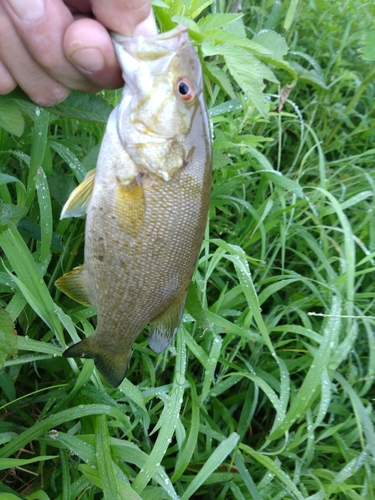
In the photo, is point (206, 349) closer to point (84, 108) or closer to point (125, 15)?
point (84, 108)

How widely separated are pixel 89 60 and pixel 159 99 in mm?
225

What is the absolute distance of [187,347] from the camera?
83.0 inches

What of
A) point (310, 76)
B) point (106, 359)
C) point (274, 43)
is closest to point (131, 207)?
point (106, 359)

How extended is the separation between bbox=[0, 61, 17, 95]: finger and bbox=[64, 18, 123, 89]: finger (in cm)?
22

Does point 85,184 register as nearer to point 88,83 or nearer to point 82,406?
point 88,83

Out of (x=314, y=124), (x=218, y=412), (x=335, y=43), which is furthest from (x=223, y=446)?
(x=335, y=43)

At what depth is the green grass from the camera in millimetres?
1585

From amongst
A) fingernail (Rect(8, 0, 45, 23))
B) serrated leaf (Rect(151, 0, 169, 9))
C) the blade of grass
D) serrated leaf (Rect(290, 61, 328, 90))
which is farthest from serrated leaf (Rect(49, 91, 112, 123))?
serrated leaf (Rect(290, 61, 328, 90))

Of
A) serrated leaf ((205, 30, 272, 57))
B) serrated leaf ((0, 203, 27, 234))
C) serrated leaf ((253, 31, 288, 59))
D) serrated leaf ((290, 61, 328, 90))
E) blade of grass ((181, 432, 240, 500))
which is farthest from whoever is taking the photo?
serrated leaf ((290, 61, 328, 90))

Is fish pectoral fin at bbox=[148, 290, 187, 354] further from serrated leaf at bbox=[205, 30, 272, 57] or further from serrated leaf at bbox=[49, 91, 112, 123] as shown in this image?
serrated leaf at bbox=[205, 30, 272, 57]

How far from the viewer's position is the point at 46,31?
1.21 m

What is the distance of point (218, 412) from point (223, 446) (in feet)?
1.34

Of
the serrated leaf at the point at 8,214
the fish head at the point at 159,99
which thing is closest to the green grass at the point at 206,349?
the serrated leaf at the point at 8,214

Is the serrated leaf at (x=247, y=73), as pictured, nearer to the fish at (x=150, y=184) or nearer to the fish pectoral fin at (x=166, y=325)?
the fish at (x=150, y=184)
